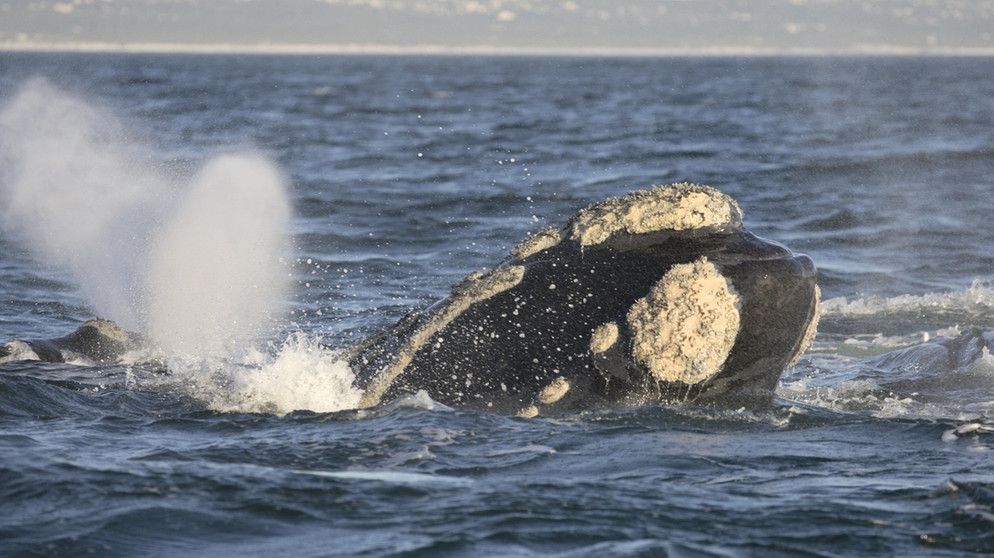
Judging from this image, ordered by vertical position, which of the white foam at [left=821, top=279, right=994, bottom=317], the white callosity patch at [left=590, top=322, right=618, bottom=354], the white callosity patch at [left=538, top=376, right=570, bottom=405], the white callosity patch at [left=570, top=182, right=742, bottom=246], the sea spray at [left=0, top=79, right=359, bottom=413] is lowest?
the white foam at [left=821, top=279, right=994, bottom=317]

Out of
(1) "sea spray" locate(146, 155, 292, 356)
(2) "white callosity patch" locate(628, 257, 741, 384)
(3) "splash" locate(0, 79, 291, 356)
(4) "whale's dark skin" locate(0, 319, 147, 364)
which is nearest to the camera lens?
(2) "white callosity patch" locate(628, 257, 741, 384)

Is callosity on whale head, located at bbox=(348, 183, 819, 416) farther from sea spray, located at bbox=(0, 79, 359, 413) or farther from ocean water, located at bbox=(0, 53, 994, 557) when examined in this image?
sea spray, located at bbox=(0, 79, 359, 413)

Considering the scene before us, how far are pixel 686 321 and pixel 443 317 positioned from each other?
4.49ft

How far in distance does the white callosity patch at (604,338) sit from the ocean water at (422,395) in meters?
0.34

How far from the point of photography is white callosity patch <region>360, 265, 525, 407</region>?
6.88 metres

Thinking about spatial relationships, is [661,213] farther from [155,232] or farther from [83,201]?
[83,201]

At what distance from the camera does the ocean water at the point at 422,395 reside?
17.2 ft

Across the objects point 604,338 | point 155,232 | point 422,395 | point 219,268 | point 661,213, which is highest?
point 661,213

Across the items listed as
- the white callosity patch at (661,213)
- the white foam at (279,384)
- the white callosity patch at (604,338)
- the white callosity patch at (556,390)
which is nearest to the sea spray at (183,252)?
the white foam at (279,384)

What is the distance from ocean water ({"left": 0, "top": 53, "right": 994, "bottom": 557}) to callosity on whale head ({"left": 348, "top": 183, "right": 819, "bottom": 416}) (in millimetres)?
196

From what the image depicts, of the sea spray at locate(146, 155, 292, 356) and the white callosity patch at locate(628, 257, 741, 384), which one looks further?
the sea spray at locate(146, 155, 292, 356)

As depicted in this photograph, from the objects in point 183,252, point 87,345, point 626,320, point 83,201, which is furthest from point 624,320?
point 83,201

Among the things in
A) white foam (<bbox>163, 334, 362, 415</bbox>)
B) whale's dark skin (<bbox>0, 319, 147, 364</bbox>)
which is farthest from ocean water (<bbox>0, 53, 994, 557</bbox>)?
whale's dark skin (<bbox>0, 319, 147, 364</bbox>)

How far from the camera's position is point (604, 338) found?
257 inches
